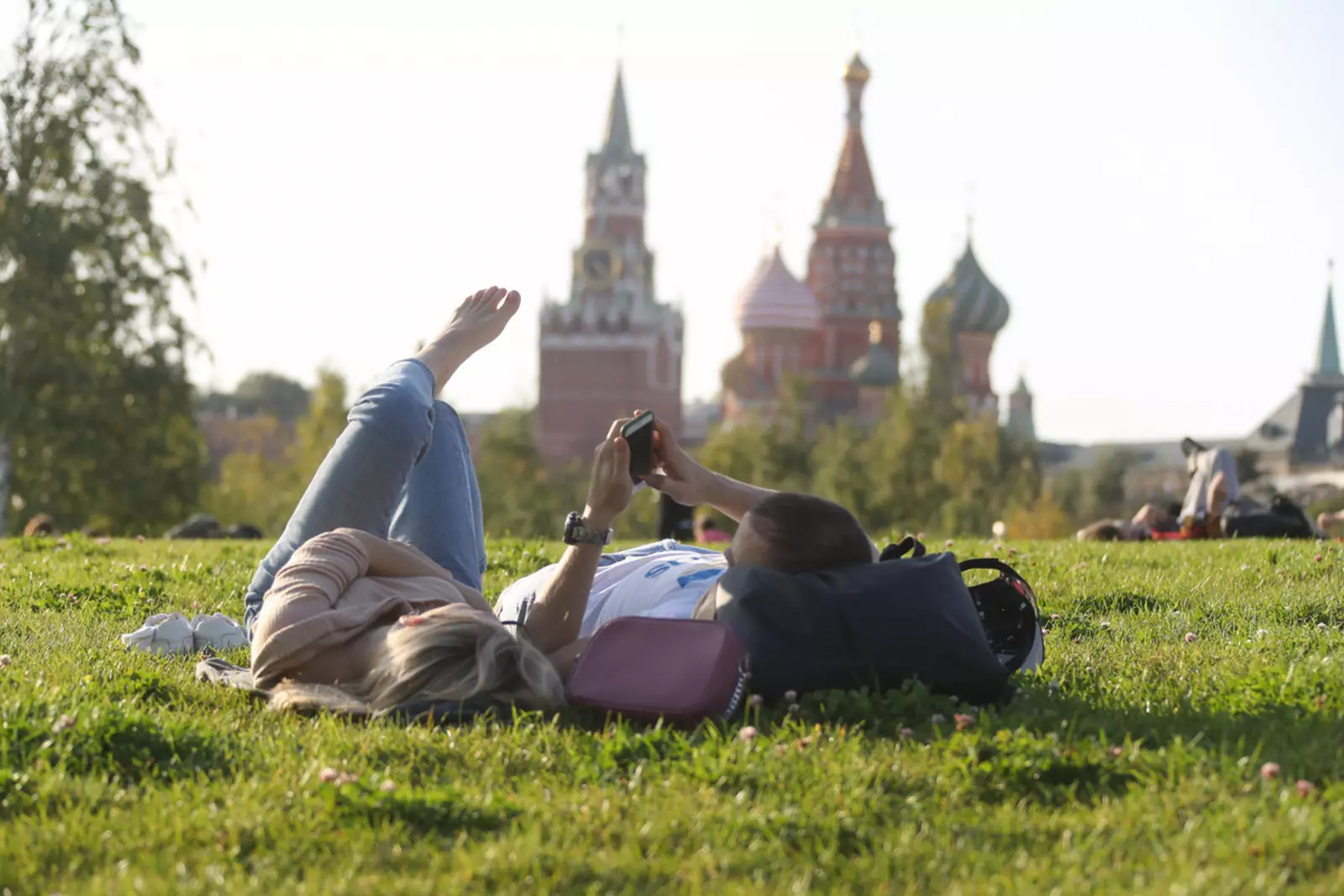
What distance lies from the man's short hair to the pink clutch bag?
0.38 meters

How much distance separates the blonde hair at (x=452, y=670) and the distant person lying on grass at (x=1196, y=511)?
1036cm

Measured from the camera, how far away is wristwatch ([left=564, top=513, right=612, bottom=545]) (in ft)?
16.6

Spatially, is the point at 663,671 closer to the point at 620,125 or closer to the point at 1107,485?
the point at 1107,485

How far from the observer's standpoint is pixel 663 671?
16.4 feet

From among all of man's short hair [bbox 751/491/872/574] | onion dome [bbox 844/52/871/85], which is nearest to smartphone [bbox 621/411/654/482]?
man's short hair [bbox 751/491/872/574]

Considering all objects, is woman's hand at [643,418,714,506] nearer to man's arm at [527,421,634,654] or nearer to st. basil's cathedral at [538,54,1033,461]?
man's arm at [527,421,634,654]

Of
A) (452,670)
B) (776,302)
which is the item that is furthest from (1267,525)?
(776,302)

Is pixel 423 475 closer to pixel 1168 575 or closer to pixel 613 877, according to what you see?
pixel 613 877

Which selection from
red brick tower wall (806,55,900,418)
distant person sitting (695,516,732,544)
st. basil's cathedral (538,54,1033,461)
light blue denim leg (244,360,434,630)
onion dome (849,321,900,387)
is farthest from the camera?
red brick tower wall (806,55,900,418)

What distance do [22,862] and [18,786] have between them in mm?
475

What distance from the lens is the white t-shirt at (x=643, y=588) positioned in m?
5.88

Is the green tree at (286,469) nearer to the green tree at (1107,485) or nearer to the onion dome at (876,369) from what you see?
the onion dome at (876,369)

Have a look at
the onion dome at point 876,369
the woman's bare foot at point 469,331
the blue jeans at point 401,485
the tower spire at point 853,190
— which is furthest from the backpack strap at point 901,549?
the tower spire at point 853,190

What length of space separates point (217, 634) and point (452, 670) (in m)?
2.32
